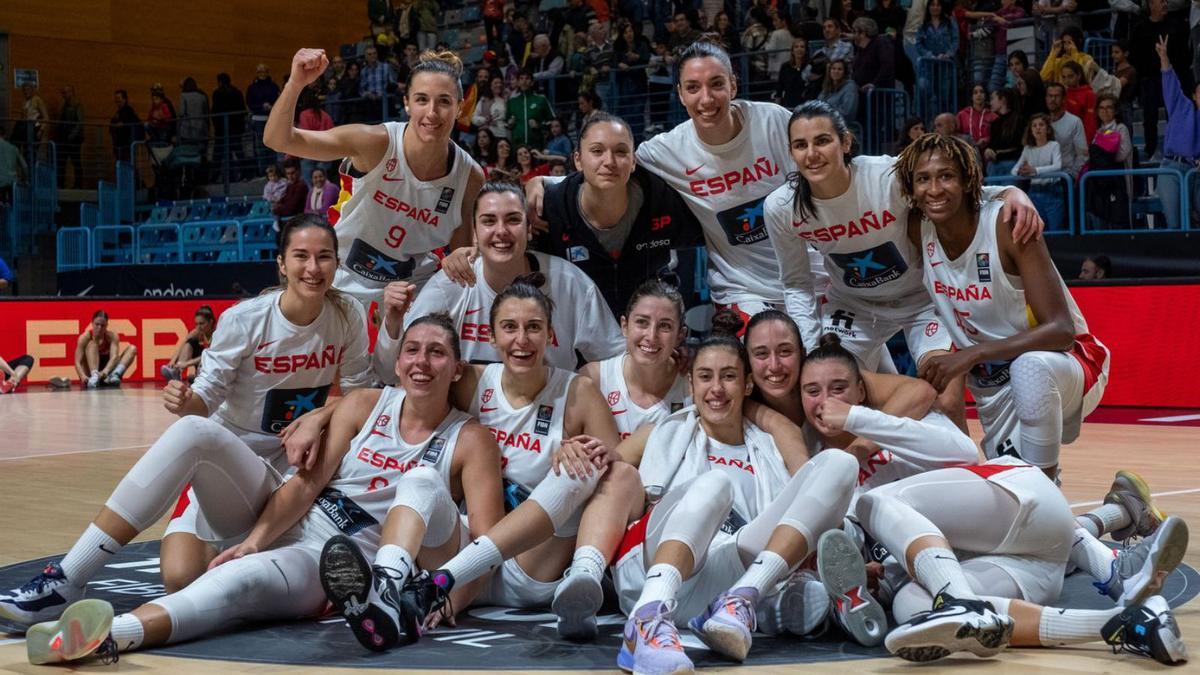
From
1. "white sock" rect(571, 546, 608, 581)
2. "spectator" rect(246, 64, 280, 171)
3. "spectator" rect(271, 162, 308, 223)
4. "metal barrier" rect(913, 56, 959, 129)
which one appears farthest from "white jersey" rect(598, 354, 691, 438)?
"spectator" rect(246, 64, 280, 171)

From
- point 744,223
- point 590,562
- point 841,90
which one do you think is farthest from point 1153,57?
point 590,562

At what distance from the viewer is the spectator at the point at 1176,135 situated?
1126cm

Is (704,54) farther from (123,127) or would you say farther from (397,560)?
(123,127)

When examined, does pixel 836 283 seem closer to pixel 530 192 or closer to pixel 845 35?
pixel 530 192

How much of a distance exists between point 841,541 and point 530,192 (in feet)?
8.69

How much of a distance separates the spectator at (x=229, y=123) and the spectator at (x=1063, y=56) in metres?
12.0

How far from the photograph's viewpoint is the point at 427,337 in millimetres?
4848

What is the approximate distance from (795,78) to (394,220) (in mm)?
7881

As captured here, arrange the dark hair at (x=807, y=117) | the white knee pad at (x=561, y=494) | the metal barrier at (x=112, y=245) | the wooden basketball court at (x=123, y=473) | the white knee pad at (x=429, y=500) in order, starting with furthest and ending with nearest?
the metal barrier at (x=112, y=245) < the dark hair at (x=807, y=117) < the white knee pad at (x=561, y=494) < the white knee pad at (x=429, y=500) < the wooden basketball court at (x=123, y=473)

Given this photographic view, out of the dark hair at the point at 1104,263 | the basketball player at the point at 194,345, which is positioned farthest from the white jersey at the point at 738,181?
the basketball player at the point at 194,345

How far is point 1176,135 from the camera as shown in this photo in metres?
11.4

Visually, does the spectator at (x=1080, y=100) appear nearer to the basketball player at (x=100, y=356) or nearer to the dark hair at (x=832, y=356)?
the dark hair at (x=832, y=356)

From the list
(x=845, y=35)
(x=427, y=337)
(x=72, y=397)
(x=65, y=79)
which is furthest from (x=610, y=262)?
(x=65, y=79)

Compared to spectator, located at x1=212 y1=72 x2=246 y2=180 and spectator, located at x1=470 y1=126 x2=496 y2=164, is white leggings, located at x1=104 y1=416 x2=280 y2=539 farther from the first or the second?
spectator, located at x1=212 y1=72 x2=246 y2=180
